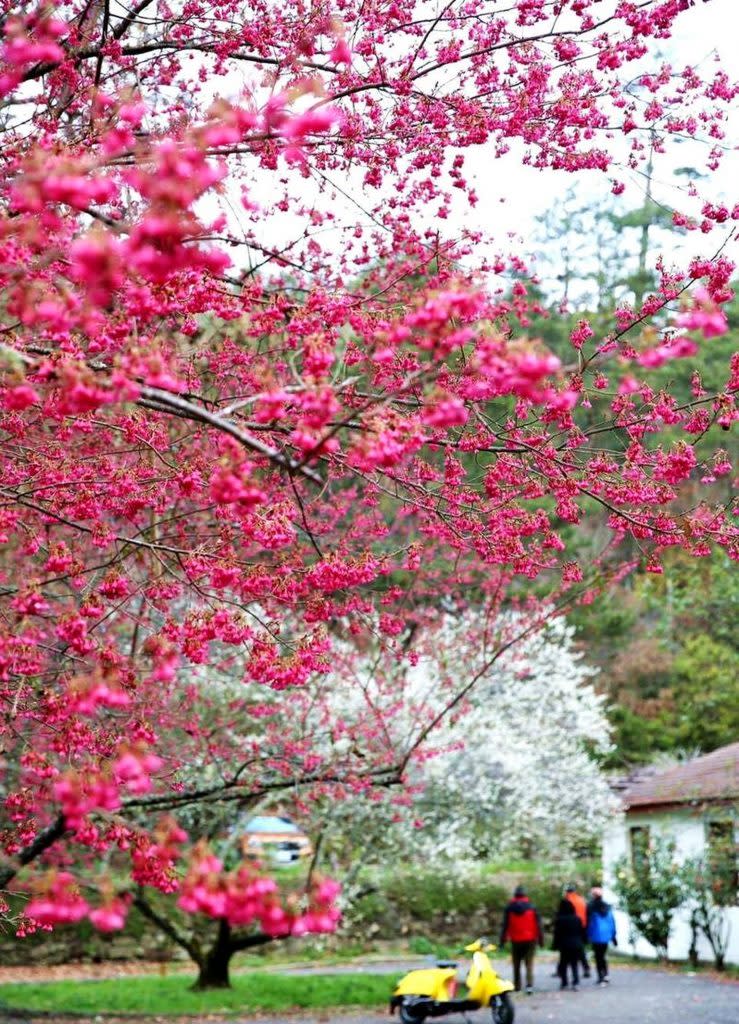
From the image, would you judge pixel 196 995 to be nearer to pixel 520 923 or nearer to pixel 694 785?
pixel 520 923

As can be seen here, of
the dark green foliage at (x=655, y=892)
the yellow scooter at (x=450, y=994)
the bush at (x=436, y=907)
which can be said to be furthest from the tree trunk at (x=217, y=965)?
the dark green foliage at (x=655, y=892)

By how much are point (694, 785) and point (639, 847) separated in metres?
2.49

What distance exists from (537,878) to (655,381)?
1360cm

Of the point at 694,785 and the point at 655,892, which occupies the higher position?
the point at 694,785

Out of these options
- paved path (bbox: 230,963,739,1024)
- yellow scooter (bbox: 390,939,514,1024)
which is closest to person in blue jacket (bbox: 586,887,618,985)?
paved path (bbox: 230,963,739,1024)

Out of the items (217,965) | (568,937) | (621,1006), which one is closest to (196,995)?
(217,965)

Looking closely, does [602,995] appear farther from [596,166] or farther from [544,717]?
[596,166]

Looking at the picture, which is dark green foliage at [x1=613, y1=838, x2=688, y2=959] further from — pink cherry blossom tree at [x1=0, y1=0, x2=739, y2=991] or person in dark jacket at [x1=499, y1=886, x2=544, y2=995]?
pink cherry blossom tree at [x1=0, y1=0, x2=739, y2=991]

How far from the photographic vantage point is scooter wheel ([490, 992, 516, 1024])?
519 inches

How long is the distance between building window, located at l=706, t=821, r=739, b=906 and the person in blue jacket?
190 centimetres

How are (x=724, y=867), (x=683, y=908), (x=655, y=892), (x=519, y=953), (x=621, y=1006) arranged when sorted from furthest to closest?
(x=655, y=892) → (x=683, y=908) → (x=724, y=867) → (x=519, y=953) → (x=621, y=1006)

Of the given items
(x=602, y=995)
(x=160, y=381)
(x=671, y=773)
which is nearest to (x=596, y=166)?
(x=160, y=381)

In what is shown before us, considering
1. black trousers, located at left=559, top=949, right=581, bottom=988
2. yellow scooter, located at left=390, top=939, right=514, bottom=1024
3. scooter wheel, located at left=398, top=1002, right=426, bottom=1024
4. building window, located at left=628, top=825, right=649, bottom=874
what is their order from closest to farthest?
yellow scooter, located at left=390, top=939, right=514, bottom=1024
scooter wheel, located at left=398, top=1002, right=426, bottom=1024
black trousers, located at left=559, top=949, right=581, bottom=988
building window, located at left=628, top=825, right=649, bottom=874

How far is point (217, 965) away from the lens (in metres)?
17.5
